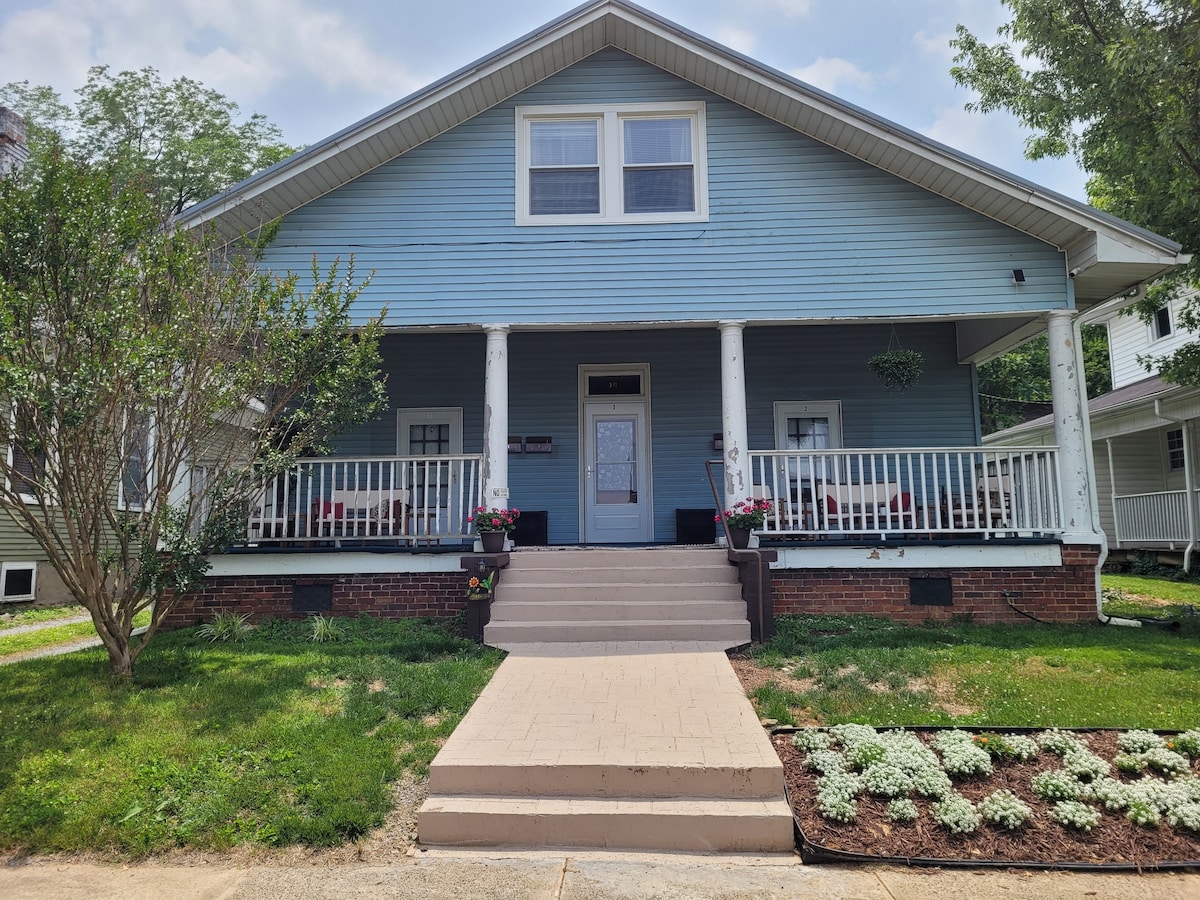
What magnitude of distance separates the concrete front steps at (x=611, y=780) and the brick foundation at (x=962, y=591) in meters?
3.18

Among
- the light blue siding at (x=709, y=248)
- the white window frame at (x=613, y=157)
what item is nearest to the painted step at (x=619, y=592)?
the light blue siding at (x=709, y=248)

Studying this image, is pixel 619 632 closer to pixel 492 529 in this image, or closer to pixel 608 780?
pixel 492 529

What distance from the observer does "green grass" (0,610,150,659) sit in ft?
28.6

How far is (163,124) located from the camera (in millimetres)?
24125

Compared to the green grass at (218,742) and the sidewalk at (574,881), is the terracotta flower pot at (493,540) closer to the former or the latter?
the green grass at (218,742)

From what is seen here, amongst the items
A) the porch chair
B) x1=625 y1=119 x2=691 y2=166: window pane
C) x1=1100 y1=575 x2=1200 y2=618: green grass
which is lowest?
x1=1100 y1=575 x2=1200 y2=618: green grass

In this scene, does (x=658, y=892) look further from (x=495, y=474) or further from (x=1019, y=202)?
(x=1019, y=202)

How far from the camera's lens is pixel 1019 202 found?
337 inches

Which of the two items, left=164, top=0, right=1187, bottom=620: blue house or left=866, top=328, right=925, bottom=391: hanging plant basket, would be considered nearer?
left=164, top=0, right=1187, bottom=620: blue house

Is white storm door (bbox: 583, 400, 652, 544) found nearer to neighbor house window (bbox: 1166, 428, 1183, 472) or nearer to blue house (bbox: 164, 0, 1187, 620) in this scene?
blue house (bbox: 164, 0, 1187, 620)

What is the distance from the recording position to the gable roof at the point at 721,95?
8.45 meters

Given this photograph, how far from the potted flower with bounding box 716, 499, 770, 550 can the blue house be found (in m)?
0.31

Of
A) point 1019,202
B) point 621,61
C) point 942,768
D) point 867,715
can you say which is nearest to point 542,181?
point 621,61

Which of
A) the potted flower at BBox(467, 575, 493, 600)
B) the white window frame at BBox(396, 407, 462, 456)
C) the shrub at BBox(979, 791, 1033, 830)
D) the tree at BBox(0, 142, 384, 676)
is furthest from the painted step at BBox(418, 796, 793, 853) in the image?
the white window frame at BBox(396, 407, 462, 456)
